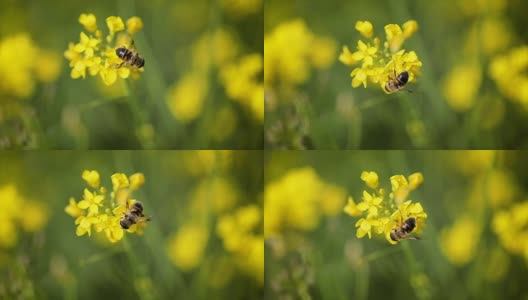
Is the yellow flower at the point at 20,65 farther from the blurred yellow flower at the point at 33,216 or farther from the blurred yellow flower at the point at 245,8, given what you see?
the blurred yellow flower at the point at 245,8

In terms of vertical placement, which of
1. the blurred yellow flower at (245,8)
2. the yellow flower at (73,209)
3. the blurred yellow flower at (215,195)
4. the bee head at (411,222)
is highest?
the blurred yellow flower at (245,8)

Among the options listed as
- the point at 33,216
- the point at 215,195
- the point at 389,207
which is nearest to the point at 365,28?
the point at 389,207

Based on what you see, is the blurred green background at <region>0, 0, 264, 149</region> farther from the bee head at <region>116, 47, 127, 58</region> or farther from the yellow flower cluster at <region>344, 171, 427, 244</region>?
the yellow flower cluster at <region>344, 171, 427, 244</region>

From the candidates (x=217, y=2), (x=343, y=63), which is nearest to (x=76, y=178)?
(x=217, y=2)

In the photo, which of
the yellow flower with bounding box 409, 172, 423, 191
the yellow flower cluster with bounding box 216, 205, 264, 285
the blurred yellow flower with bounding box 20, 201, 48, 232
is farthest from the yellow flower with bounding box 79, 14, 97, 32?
the yellow flower with bounding box 409, 172, 423, 191

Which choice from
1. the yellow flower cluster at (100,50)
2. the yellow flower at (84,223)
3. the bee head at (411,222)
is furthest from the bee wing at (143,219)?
the bee head at (411,222)

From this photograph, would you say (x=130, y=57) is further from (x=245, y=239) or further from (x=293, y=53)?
(x=245, y=239)

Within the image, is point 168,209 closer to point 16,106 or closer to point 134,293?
point 134,293
